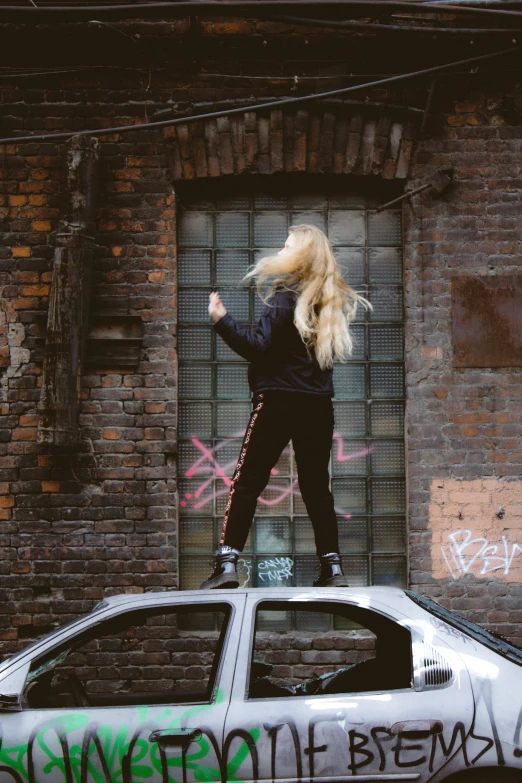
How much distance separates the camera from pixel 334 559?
4801 mm

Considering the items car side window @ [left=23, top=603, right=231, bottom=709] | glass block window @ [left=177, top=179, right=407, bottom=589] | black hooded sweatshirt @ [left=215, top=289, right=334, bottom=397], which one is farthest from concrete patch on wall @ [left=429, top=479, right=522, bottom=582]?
black hooded sweatshirt @ [left=215, top=289, right=334, bottom=397]

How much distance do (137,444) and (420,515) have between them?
90.0 inches

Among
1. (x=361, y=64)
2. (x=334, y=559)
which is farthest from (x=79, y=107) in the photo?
(x=334, y=559)

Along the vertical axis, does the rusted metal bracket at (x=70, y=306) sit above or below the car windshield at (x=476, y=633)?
above

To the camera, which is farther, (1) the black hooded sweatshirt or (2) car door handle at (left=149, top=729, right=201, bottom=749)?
(1) the black hooded sweatshirt

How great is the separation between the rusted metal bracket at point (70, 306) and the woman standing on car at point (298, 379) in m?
1.93

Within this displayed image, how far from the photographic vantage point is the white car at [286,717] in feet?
11.3

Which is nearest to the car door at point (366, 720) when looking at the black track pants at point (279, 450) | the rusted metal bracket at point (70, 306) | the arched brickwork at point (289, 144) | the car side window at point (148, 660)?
the black track pants at point (279, 450)

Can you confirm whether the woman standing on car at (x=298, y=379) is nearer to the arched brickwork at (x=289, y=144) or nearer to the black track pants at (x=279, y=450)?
the black track pants at (x=279, y=450)

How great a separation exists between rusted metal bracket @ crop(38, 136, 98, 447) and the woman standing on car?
1.93 metres

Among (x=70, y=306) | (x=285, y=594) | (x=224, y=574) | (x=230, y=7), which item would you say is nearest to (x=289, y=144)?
(x=230, y=7)

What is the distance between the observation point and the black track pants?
16.0ft

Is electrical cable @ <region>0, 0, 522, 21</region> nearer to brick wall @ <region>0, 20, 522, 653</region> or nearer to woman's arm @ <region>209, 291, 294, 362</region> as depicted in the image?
brick wall @ <region>0, 20, 522, 653</region>

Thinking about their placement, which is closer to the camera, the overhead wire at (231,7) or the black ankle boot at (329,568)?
the black ankle boot at (329,568)
